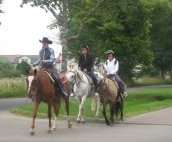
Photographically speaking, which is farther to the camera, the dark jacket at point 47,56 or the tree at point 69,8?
the tree at point 69,8

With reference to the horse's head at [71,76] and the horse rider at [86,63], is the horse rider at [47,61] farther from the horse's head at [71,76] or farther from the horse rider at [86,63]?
the horse rider at [86,63]

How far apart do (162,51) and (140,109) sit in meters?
54.0

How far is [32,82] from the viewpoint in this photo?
17.3 meters

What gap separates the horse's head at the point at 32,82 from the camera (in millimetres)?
17359

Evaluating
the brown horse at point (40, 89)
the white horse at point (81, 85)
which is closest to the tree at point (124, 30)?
the white horse at point (81, 85)

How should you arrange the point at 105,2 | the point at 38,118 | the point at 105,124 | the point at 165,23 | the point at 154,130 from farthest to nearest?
the point at 165,23
the point at 105,2
the point at 38,118
the point at 105,124
the point at 154,130

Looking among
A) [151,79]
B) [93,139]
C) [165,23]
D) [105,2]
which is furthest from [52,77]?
[151,79]

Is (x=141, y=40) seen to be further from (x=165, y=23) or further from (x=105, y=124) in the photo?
(x=165, y=23)

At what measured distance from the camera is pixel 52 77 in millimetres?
18281

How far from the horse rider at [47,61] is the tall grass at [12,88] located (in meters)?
27.2

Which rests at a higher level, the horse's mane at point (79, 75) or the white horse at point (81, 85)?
the horse's mane at point (79, 75)

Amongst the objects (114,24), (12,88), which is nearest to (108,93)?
(114,24)

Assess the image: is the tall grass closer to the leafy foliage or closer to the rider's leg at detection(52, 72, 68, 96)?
the leafy foliage

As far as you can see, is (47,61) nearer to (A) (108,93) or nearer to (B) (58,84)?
(B) (58,84)
